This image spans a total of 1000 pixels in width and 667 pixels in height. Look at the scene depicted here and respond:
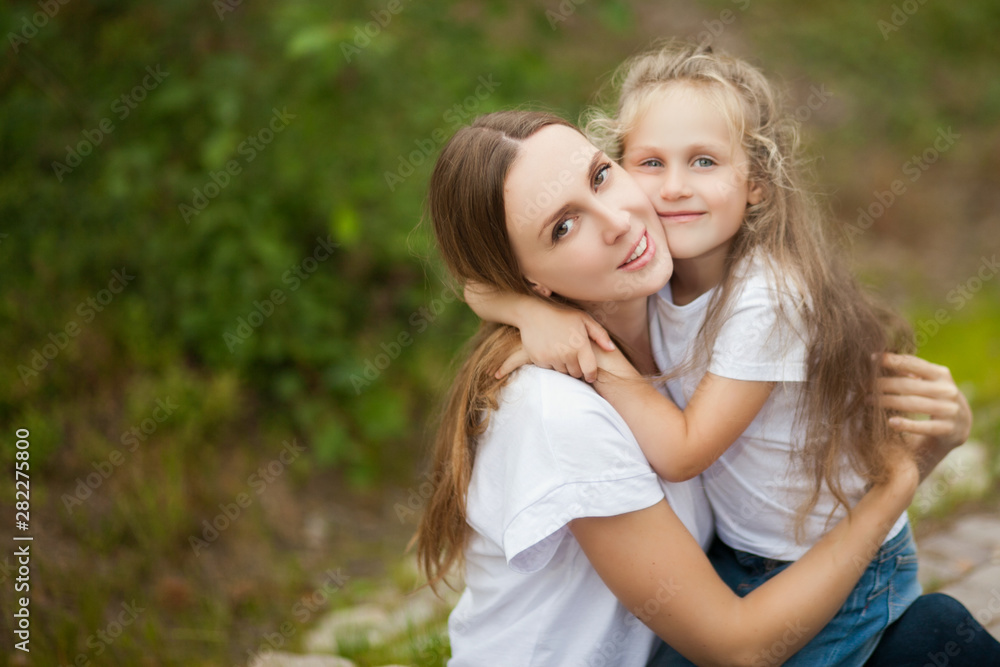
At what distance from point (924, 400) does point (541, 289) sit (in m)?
1.02

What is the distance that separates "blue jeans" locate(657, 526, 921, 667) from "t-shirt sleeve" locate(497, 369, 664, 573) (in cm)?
48

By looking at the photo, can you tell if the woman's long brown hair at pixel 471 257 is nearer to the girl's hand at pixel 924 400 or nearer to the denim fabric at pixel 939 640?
the girl's hand at pixel 924 400

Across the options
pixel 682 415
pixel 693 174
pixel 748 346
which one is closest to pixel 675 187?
pixel 693 174

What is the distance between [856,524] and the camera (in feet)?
5.94

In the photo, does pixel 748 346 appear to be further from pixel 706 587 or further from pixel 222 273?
pixel 222 273

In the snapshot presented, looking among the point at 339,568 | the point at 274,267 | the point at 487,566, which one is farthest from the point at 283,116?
the point at 487,566

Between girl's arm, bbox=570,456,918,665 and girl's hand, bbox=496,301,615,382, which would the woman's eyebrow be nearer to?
girl's hand, bbox=496,301,615,382

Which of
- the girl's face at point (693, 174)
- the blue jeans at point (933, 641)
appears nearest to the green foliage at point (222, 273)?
the girl's face at point (693, 174)

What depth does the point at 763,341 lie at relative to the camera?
69.6 inches

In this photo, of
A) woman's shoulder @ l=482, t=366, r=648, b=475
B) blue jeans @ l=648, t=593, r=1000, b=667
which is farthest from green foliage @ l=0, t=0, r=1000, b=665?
blue jeans @ l=648, t=593, r=1000, b=667

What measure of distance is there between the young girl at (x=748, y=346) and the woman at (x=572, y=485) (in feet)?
0.20

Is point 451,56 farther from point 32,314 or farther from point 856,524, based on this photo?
point 856,524

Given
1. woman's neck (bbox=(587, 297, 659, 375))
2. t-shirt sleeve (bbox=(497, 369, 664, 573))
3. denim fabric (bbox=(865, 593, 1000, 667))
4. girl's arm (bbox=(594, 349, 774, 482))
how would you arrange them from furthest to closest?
woman's neck (bbox=(587, 297, 659, 375)) → denim fabric (bbox=(865, 593, 1000, 667)) → girl's arm (bbox=(594, 349, 774, 482)) → t-shirt sleeve (bbox=(497, 369, 664, 573))

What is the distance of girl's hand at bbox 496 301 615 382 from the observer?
175cm
